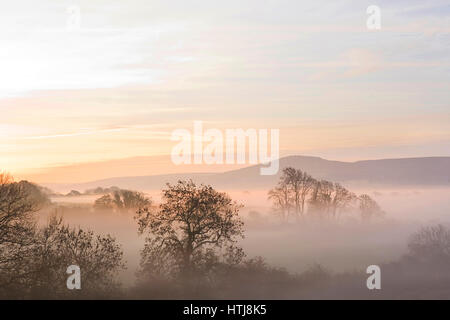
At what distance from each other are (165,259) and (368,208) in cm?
7678

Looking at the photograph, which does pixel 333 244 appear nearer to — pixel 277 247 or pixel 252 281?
pixel 277 247

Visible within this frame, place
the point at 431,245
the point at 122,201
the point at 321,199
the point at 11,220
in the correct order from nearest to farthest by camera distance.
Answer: the point at 11,220 < the point at 431,245 < the point at 122,201 < the point at 321,199

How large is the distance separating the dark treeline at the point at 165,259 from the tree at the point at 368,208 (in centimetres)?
5224

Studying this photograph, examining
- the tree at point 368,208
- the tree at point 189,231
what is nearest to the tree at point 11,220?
the tree at point 189,231

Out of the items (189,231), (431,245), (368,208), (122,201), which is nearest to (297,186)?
(431,245)

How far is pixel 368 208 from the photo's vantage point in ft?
393

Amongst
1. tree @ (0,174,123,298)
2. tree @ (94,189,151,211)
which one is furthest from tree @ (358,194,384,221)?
tree @ (0,174,123,298)

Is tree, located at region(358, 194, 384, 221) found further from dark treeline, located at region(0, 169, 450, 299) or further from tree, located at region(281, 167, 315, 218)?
dark treeline, located at region(0, 169, 450, 299)

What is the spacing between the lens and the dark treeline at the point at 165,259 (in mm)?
41688

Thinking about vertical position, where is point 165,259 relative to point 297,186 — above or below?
below

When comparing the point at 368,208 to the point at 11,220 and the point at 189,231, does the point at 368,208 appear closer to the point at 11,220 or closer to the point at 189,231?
the point at 189,231

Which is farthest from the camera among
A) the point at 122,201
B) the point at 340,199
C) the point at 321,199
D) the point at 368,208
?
the point at 368,208

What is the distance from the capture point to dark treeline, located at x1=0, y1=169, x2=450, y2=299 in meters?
41.7

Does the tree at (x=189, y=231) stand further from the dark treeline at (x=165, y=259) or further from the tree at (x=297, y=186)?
the tree at (x=297, y=186)
